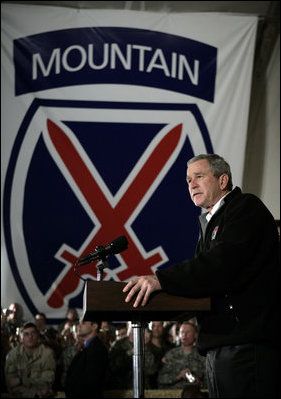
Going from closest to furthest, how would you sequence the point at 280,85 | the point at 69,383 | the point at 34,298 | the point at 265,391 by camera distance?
the point at 265,391 → the point at 69,383 → the point at 34,298 → the point at 280,85

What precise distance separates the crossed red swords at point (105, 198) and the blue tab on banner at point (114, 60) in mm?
576

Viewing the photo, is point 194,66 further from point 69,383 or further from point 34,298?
point 69,383

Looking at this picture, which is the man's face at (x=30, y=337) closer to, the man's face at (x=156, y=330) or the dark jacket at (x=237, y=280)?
the man's face at (x=156, y=330)

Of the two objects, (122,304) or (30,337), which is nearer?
(122,304)

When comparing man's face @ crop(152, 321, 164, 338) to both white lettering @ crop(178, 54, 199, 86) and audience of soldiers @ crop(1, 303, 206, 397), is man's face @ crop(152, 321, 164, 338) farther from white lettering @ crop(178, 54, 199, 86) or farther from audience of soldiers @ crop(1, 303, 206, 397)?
white lettering @ crop(178, 54, 199, 86)

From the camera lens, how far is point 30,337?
23.2 ft

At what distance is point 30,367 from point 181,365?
5.14ft

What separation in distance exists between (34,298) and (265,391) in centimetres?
643

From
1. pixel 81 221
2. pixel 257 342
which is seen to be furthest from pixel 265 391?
pixel 81 221

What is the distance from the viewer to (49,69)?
870cm

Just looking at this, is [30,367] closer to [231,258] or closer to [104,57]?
[104,57]

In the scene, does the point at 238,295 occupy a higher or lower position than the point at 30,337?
higher

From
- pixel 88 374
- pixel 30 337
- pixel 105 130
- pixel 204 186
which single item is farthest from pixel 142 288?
pixel 105 130

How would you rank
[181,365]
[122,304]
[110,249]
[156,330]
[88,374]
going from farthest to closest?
[156,330]
[181,365]
[88,374]
[110,249]
[122,304]
